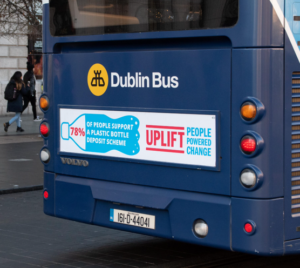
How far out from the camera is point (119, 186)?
5465mm

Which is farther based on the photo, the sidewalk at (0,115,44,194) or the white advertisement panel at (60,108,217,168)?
the sidewalk at (0,115,44,194)

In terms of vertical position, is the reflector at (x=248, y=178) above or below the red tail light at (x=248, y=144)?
below

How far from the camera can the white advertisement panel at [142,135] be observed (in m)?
4.84

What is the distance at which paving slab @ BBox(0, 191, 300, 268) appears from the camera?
5.93 metres

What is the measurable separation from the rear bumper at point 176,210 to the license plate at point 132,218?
0.04 metres

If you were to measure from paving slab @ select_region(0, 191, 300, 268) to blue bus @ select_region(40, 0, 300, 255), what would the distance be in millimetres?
499

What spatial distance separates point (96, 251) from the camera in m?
6.37

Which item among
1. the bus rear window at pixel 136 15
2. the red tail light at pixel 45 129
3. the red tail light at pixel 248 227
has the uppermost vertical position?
the bus rear window at pixel 136 15

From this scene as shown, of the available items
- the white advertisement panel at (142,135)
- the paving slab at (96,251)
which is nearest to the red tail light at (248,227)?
the white advertisement panel at (142,135)

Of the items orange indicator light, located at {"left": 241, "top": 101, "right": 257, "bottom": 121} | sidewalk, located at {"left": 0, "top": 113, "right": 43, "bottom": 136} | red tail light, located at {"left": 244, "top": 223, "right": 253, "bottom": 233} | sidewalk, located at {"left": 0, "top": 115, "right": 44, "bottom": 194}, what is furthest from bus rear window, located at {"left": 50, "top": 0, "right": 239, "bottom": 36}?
sidewalk, located at {"left": 0, "top": 113, "right": 43, "bottom": 136}

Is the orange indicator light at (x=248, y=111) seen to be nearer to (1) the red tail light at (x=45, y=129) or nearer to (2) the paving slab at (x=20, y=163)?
(1) the red tail light at (x=45, y=129)

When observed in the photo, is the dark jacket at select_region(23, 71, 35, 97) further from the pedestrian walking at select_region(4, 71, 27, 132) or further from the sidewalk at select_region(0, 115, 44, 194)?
the pedestrian walking at select_region(4, 71, 27, 132)

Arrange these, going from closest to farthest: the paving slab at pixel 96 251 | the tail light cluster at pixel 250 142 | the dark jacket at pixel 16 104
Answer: the tail light cluster at pixel 250 142 → the paving slab at pixel 96 251 → the dark jacket at pixel 16 104

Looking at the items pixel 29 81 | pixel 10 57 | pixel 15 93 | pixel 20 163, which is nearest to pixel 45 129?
pixel 20 163
